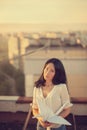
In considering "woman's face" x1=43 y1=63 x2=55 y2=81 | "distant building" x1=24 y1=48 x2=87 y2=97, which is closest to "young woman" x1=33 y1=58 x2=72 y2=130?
"woman's face" x1=43 y1=63 x2=55 y2=81

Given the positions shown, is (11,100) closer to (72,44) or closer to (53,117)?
(72,44)

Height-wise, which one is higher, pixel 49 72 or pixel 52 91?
pixel 49 72

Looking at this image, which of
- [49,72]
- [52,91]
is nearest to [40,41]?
[49,72]

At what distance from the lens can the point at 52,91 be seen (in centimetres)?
247

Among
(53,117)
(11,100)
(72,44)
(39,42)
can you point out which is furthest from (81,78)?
(53,117)

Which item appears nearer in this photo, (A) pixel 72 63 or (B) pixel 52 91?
(B) pixel 52 91

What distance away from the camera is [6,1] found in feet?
11.3

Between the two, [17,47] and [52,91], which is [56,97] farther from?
[17,47]

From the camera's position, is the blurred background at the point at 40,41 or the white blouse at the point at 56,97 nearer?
the white blouse at the point at 56,97

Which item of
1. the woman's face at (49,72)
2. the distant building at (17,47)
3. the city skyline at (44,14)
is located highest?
the city skyline at (44,14)

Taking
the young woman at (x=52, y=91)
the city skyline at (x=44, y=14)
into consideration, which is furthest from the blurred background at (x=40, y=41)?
the young woman at (x=52, y=91)

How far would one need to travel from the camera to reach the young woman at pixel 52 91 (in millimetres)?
2449

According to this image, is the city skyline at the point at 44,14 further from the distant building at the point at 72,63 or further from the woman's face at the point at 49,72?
the woman's face at the point at 49,72

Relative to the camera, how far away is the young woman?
2.45m
